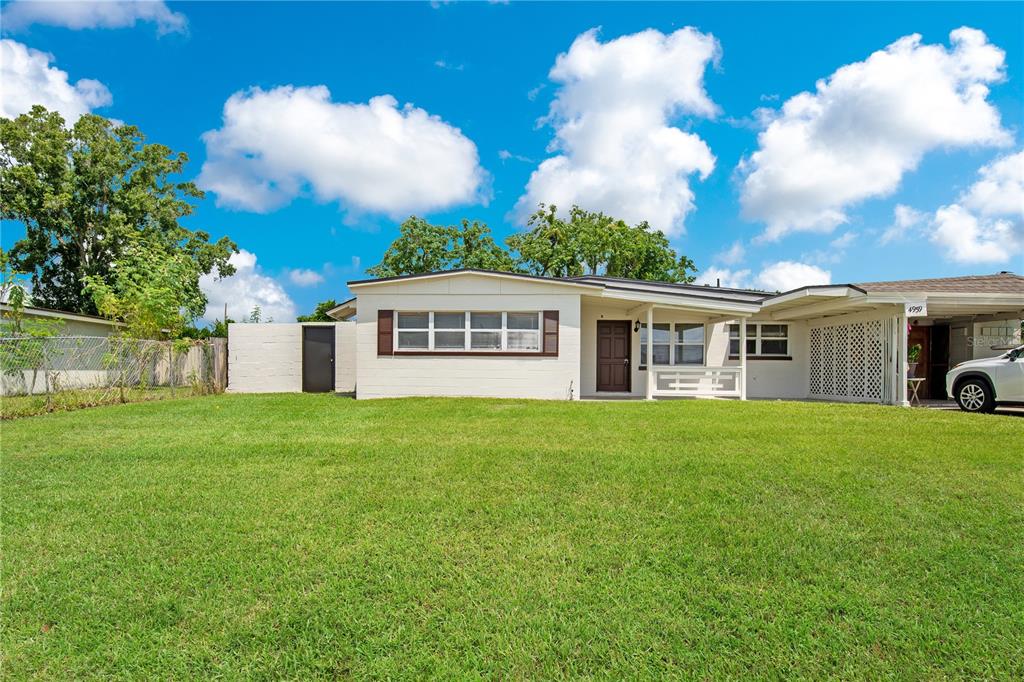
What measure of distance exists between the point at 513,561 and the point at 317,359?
13.4 meters

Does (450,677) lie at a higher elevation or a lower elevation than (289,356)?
lower

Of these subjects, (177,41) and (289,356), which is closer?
(177,41)

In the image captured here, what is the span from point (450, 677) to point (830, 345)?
15.5m

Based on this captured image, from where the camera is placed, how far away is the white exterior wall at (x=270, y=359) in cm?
1546

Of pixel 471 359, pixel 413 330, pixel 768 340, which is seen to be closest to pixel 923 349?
pixel 768 340

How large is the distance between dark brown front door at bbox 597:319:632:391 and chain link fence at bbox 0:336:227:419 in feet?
35.2

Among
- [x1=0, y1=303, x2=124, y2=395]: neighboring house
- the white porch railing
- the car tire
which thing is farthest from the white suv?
[x1=0, y1=303, x2=124, y2=395]: neighboring house

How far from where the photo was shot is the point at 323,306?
87.2 feet

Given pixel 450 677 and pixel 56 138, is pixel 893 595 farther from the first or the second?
pixel 56 138

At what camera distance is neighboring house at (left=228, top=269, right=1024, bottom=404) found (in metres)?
12.7

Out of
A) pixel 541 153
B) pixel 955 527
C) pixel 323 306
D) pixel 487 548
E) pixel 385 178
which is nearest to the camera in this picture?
pixel 487 548

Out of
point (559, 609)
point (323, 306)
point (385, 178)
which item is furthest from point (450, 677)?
point (323, 306)

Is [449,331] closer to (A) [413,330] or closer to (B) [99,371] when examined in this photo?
(A) [413,330]

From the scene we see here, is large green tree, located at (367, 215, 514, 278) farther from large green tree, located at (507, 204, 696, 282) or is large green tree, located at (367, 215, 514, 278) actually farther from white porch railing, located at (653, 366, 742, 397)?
white porch railing, located at (653, 366, 742, 397)
